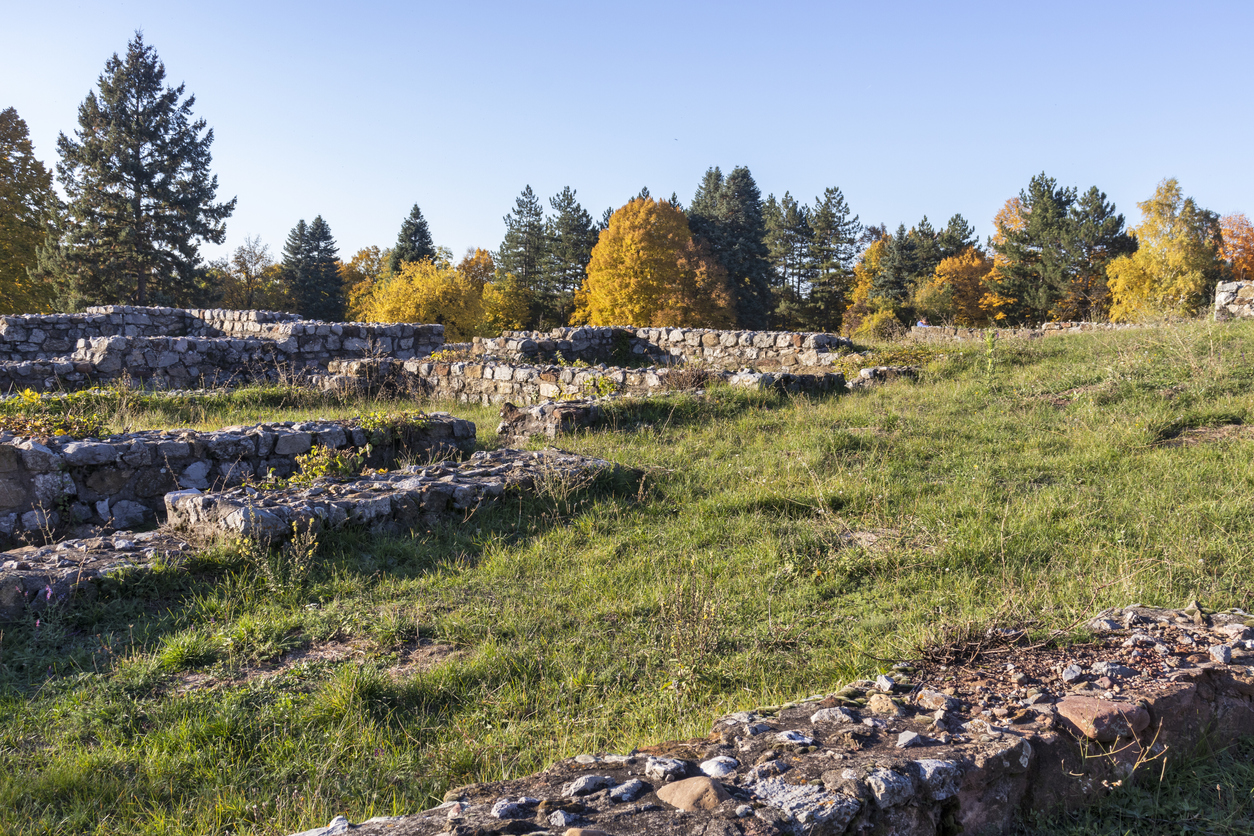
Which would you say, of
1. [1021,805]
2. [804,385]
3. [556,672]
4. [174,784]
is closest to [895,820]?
[1021,805]

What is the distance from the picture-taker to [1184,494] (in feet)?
20.2

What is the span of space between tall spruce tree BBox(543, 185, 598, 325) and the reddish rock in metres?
51.2

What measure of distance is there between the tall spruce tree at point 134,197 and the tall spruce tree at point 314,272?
1177 centimetres

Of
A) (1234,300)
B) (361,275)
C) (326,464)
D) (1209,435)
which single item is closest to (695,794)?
(326,464)

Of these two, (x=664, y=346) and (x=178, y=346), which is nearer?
(x=178, y=346)

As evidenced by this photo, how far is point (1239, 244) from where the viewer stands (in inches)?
2042

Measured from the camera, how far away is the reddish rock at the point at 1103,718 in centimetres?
264

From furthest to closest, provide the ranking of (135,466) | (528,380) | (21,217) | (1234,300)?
(21,217) < (1234,300) < (528,380) < (135,466)

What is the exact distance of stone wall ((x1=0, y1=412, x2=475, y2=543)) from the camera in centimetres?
667

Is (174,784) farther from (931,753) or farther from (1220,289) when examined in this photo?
(1220,289)

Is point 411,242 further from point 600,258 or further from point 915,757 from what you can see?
point 915,757

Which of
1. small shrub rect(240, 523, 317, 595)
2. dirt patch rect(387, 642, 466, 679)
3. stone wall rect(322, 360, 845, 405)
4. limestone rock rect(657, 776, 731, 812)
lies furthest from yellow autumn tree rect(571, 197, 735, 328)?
limestone rock rect(657, 776, 731, 812)

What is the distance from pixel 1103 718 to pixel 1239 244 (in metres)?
67.6

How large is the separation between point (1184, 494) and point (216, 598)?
317 inches
